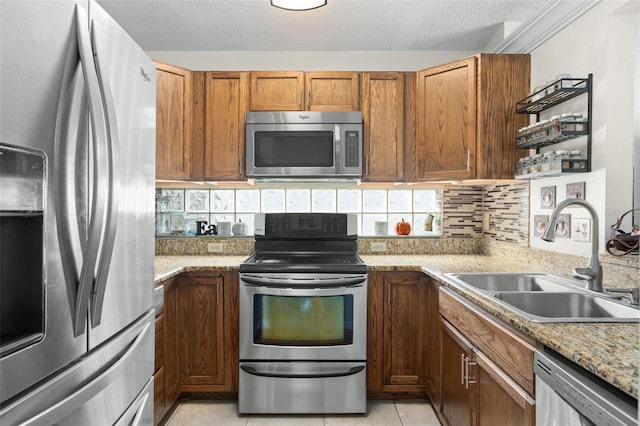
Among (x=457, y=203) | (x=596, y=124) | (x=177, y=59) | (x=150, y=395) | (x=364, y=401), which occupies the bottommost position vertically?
(x=364, y=401)

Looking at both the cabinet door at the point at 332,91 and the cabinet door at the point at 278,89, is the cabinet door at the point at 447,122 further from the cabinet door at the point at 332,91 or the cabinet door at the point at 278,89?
Result: the cabinet door at the point at 278,89

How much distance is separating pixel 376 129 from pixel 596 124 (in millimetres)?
1290

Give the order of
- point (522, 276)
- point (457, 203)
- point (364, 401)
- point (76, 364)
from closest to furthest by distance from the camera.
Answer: point (76, 364) < point (522, 276) < point (364, 401) < point (457, 203)

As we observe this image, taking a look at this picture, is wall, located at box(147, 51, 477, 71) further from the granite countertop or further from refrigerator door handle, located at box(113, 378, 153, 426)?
refrigerator door handle, located at box(113, 378, 153, 426)

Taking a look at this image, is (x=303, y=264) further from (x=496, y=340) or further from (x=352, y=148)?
(x=496, y=340)

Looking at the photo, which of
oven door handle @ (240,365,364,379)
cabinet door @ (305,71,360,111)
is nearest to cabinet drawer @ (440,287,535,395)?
oven door handle @ (240,365,364,379)

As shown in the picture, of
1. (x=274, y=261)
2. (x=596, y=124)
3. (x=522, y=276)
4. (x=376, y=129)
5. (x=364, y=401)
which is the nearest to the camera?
(x=596, y=124)

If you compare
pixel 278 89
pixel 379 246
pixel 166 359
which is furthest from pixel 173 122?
pixel 379 246

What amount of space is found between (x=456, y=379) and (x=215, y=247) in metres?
1.91

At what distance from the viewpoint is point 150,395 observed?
1.48 m

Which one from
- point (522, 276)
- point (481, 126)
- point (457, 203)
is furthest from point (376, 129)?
point (522, 276)

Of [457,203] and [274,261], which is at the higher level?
[457,203]

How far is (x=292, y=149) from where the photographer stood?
9.32 feet

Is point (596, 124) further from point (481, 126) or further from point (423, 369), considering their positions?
point (423, 369)
